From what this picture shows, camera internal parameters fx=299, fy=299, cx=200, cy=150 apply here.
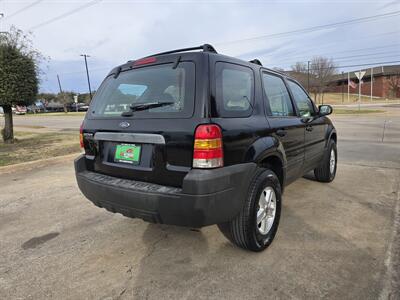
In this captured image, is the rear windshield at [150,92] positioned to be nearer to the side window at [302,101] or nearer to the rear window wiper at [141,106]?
the rear window wiper at [141,106]

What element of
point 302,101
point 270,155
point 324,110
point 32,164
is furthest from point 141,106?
point 32,164

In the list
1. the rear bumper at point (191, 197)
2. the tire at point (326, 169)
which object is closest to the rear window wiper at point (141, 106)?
the rear bumper at point (191, 197)

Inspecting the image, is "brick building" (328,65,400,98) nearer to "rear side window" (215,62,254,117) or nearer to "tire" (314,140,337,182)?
"tire" (314,140,337,182)

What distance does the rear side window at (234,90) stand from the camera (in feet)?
8.23

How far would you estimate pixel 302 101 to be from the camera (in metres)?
4.25

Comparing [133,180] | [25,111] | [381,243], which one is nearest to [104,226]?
[133,180]

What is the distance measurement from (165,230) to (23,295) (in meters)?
1.47

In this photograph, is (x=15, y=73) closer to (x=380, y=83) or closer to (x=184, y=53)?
(x=184, y=53)

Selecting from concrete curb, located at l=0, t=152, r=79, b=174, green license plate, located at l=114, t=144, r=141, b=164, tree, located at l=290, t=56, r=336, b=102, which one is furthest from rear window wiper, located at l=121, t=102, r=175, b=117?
tree, located at l=290, t=56, r=336, b=102

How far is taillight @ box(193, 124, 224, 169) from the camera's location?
229 cm

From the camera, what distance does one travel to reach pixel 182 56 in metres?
2.59

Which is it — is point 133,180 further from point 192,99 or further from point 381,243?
point 381,243

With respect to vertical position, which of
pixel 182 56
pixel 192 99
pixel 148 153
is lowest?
pixel 148 153

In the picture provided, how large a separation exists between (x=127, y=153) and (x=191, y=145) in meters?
0.71
